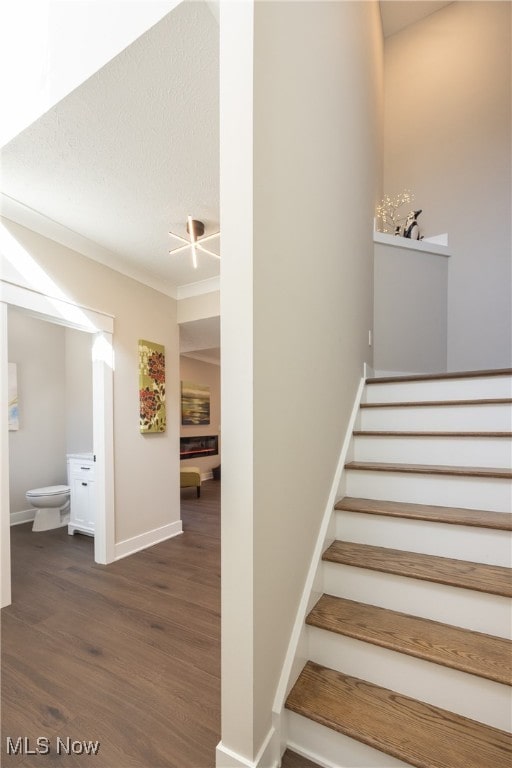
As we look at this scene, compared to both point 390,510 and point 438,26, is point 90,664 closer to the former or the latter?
point 390,510

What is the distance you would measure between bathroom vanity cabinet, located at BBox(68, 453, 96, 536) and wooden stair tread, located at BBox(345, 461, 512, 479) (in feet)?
9.97

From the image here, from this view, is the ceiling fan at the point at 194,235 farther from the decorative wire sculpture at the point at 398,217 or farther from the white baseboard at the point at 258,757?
the white baseboard at the point at 258,757

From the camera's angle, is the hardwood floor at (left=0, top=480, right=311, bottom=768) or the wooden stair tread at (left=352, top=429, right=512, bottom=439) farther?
the wooden stair tread at (left=352, top=429, right=512, bottom=439)

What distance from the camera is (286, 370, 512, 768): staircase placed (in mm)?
1063

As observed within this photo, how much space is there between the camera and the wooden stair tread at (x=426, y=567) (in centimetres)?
123

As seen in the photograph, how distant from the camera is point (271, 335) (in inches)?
46.1

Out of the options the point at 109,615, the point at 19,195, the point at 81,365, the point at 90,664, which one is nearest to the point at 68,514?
the point at 81,365

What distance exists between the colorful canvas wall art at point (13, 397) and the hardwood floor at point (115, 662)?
1873 mm

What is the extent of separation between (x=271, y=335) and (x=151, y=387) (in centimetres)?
260

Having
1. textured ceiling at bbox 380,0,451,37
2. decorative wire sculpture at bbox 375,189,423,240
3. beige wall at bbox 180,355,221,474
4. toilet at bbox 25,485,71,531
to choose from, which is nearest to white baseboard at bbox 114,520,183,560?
toilet at bbox 25,485,71,531

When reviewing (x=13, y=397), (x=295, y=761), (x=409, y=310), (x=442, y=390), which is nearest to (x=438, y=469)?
(x=442, y=390)

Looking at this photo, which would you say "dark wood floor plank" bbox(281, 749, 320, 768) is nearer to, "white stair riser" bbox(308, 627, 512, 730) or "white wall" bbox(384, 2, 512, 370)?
"white stair riser" bbox(308, 627, 512, 730)

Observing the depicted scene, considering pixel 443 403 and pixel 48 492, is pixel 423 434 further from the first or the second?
pixel 48 492

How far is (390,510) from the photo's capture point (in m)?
1.58
